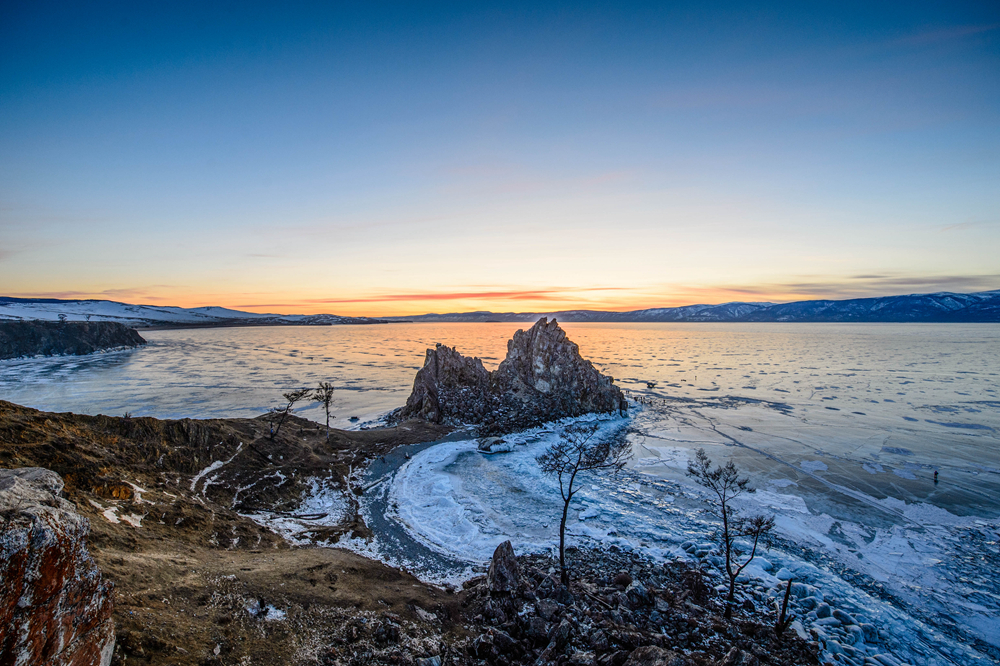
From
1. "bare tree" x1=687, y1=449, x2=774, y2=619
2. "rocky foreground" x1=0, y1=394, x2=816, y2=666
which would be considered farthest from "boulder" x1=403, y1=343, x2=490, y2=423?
"bare tree" x1=687, y1=449, x2=774, y2=619

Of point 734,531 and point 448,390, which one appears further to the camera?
point 448,390

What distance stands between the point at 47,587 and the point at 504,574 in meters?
14.3

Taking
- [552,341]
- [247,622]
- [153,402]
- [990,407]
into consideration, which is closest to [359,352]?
[153,402]

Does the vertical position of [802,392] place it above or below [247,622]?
below

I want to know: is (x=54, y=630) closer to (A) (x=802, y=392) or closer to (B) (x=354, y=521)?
(B) (x=354, y=521)

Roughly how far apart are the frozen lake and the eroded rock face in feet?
49.3

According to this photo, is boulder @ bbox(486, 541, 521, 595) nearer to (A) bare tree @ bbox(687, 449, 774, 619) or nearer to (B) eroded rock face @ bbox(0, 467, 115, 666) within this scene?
(A) bare tree @ bbox(687, 449, 774, 619)

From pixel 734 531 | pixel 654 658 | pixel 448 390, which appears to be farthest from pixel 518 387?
pixel 654 658

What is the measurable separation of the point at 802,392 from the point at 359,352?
113 meters

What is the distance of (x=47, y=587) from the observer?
672cm

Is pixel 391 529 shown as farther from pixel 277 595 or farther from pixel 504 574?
pixel 277 595

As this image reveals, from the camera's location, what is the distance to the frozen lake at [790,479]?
20188 millimetres

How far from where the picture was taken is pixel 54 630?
6.84 m

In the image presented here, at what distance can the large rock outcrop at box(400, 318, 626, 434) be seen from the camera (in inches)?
1967
